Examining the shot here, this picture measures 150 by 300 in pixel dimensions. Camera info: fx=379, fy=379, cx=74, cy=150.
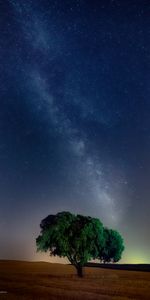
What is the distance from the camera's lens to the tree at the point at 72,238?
201ft

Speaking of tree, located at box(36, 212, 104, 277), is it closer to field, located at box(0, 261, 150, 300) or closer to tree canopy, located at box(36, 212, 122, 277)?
tree canopy, located at box(36, 212, 122, 277)

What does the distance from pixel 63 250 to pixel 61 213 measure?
237 inches

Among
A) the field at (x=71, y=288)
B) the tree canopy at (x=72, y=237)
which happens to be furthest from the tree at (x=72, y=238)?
the field at (x=71, y=288)

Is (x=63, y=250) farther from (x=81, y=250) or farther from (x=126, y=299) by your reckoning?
(x=126, y=299)

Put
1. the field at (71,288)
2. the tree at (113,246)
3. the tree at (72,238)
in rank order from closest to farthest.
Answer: the field at (71,288), the tree at (72,238), the tree at (113,246)

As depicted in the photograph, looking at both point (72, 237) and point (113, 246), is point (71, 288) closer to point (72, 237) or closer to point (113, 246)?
point (72, 237)

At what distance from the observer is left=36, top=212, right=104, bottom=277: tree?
61406 millimetres

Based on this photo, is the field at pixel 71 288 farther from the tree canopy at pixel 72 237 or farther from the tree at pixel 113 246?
the tree at pixel 113 246

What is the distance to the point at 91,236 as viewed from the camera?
62000 millimetres

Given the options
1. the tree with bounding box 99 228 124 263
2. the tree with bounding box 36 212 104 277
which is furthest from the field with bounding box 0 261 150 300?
the tree with bounding box 99 228 124 263

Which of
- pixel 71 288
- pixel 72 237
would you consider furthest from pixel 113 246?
Answer: pixel 71 288

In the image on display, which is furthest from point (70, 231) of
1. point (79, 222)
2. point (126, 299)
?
point (126, 299)

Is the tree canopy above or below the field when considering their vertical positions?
above

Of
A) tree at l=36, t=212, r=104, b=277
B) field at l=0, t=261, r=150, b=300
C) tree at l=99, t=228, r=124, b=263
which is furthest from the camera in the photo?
tree at l=99, t=228, r=124, b=263
